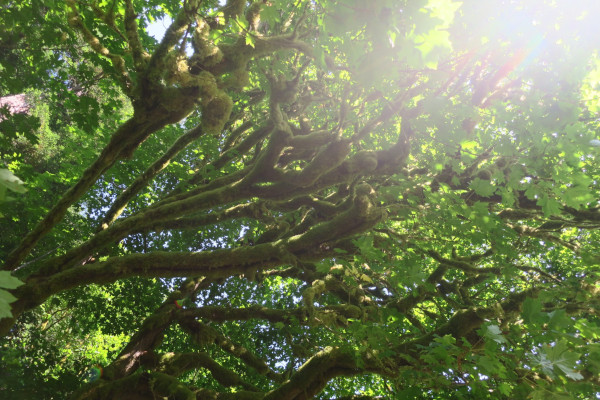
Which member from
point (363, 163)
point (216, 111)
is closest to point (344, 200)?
point (363, 163)

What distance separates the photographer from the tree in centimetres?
304

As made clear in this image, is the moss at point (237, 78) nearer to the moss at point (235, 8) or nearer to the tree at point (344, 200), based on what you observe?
the tree at point (344, 200)

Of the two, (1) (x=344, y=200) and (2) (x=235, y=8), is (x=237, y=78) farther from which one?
(1) (x=344, y=200)

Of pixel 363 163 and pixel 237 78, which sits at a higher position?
pixel 237 78

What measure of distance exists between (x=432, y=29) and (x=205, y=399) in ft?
21.2

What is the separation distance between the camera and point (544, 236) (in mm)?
5750

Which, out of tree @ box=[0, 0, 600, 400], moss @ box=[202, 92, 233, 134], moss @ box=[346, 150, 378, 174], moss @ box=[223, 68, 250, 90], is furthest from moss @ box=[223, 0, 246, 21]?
moss @ box=[346, 150, 378, 174]

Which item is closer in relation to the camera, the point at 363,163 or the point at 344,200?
the point at 363,163

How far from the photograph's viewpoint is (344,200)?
628 cm

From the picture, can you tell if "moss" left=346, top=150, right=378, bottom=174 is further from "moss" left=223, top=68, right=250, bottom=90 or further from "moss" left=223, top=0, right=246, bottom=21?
"moss" left=223, top=0, right=246, bottom=21

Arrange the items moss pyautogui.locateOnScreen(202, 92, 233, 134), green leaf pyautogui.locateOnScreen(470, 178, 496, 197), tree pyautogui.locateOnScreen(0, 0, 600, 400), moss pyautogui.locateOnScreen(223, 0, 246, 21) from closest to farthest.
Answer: tree pyautogui.locateOnScreen(0, 0, 600, 400)
green leaf pyautogui.locateOnScreen(470, 178, 496, 197)
moss pyautogui.locateOnScreen(202, 92, 233, 134)
moss pyautogui.locateOnScreen(223, 0, 246, 21)

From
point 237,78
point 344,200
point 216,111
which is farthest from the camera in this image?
point 344,200

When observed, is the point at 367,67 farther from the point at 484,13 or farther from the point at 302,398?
the point at 302,398

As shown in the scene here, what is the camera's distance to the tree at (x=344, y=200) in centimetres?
304
